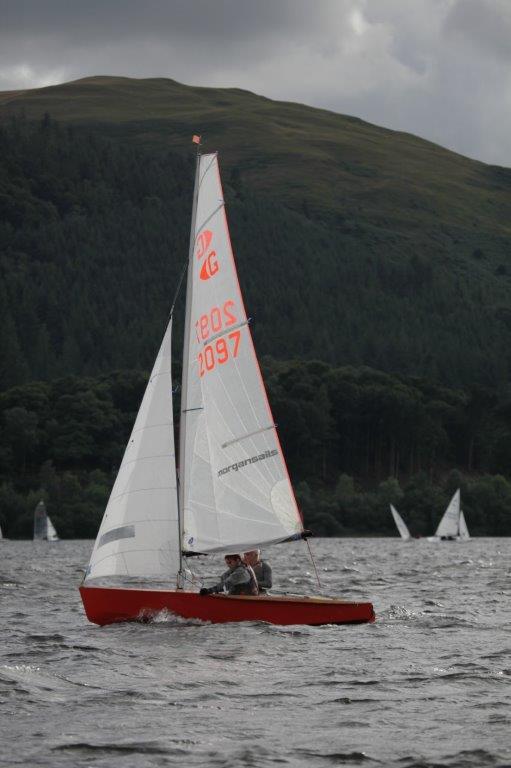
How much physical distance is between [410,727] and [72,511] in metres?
140

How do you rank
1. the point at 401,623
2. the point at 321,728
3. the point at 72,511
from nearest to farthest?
the point at 321,728 < the point at 401,623 < the point at 72,511

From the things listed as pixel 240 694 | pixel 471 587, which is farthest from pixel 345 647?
pixel 471 587

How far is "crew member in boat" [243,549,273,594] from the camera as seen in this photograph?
33500 millimetres

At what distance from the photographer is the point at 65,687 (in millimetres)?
24953

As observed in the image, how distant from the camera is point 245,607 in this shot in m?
31.7

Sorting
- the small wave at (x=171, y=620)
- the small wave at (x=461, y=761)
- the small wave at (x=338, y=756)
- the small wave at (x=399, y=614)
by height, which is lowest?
the small wave at (x=461, y=761)

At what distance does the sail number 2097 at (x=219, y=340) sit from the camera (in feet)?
110

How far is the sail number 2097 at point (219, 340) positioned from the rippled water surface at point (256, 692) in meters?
5.90

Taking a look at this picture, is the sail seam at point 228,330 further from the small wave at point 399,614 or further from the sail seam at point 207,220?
the small wave at point 399,614

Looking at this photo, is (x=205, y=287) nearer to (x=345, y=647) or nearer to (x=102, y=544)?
(x=102, y=544)

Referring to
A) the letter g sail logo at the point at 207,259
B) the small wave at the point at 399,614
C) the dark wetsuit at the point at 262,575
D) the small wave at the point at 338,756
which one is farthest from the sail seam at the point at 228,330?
the small wave at the point at 338,756

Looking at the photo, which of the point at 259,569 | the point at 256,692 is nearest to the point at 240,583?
the point at 259,569

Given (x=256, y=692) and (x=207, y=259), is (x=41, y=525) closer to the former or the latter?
(x=207, y=259)

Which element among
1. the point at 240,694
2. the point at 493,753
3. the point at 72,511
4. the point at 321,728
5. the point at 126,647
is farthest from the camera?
the point at 72,511
